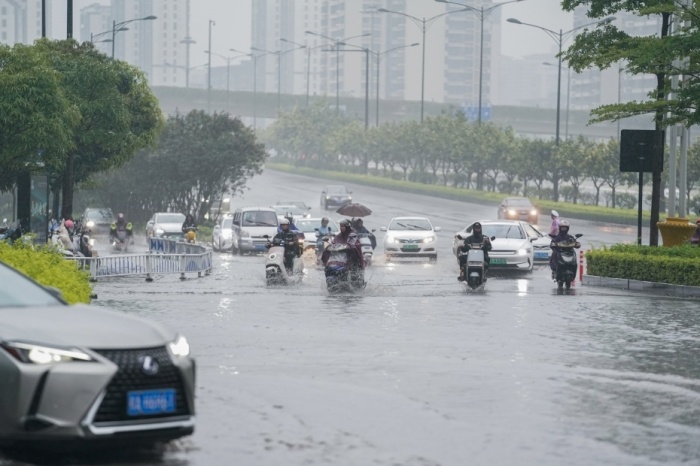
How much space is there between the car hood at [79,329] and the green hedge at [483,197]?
178 ft

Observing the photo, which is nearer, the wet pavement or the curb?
the wet pavement

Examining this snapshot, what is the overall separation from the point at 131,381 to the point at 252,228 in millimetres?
37527

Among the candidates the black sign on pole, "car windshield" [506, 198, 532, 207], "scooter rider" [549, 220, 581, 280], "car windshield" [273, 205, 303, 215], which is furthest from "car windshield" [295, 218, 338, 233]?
"car windshield" [506, 198, 532, 207]

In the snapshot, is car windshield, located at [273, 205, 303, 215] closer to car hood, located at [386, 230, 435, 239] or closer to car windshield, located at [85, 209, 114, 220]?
car windshield, located at [85, 209, 114, 220]

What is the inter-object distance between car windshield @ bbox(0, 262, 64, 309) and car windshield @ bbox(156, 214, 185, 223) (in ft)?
147

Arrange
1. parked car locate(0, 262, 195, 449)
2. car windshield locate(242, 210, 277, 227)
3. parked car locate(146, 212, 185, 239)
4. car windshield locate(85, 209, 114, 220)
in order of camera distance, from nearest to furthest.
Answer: parked car locate(0, 262, 195, 449)
car windshield locate(242, 210, 277, 227)
parked car locate(146, 212, 185, 239)
car windshield locate(85, 209, 114, 220)

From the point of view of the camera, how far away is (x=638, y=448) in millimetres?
10539

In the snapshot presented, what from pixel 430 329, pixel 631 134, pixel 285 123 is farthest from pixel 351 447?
pixel 285 123

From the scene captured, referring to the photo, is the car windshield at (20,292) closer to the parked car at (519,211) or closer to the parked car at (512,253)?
the parked car at (512,253)

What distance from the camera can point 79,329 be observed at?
9570 mm

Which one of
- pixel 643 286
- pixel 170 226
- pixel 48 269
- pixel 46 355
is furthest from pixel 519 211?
pixel 46 355

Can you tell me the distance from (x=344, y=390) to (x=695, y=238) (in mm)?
21249

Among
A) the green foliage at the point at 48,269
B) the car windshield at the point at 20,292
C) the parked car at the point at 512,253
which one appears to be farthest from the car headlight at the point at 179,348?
the parked car at the point at 512,253

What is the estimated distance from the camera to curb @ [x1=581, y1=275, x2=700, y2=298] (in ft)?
90.3
